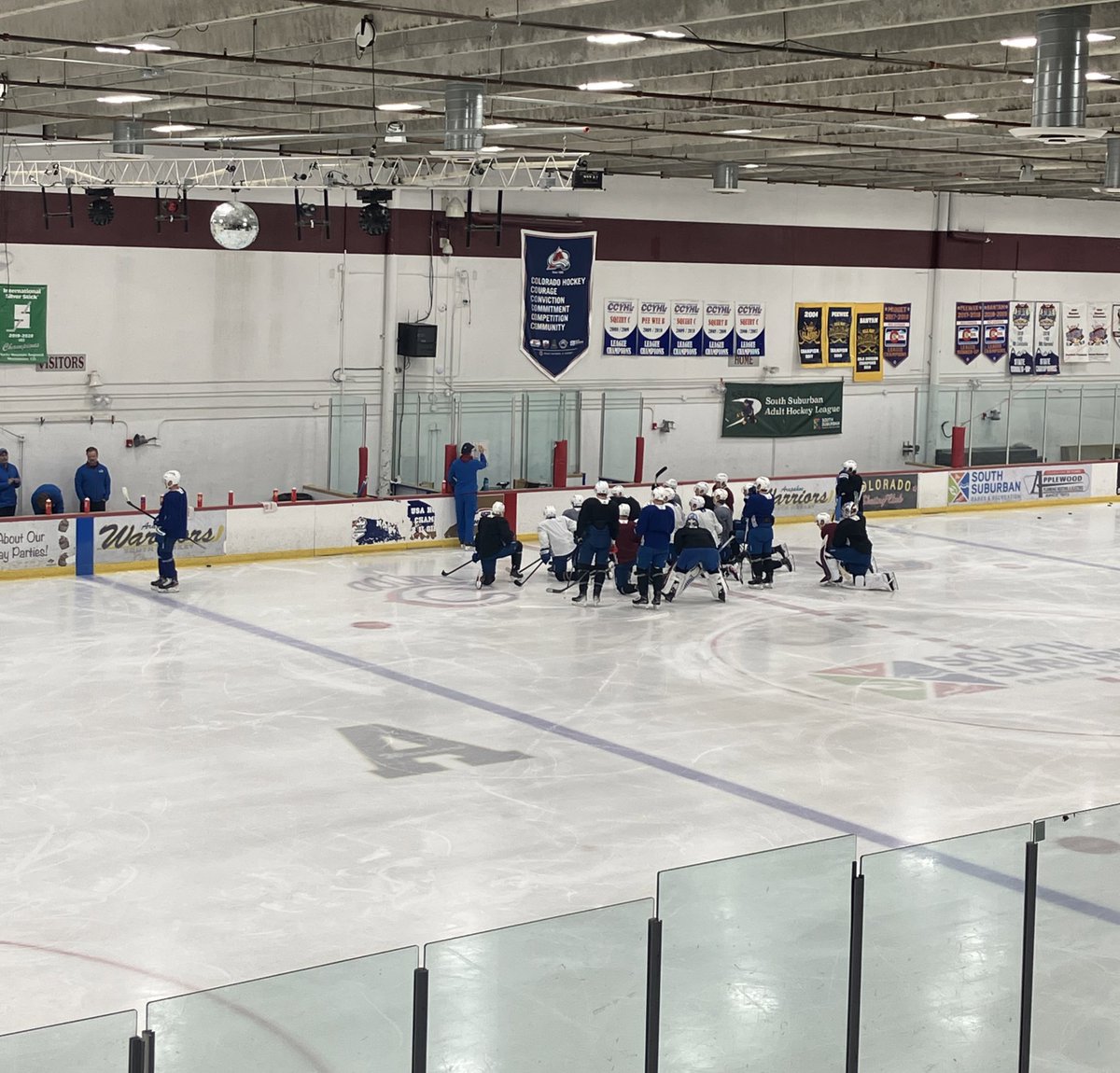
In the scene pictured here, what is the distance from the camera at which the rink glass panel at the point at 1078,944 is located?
5.93 meters

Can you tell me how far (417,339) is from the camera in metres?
25.9

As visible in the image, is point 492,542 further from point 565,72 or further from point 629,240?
point 629,240

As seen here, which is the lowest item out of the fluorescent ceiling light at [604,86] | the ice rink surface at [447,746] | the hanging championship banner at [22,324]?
the ice rink surface at [447,746]

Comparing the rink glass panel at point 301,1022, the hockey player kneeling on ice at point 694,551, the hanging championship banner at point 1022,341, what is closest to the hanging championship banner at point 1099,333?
the hanging championship banner at point 1022,341

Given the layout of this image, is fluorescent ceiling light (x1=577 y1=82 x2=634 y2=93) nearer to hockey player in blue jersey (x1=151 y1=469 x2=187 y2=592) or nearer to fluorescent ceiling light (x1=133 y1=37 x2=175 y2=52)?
fluorescent ceiling light (x1=133 y1=37 x2=175 y2=52)

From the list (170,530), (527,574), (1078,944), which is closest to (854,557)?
(527,574)

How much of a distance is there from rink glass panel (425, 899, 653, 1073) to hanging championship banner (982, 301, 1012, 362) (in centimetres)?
2971

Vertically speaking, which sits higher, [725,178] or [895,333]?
[725,178]

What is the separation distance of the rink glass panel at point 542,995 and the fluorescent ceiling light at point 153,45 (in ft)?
33.6

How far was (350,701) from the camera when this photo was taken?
1443 centimetres

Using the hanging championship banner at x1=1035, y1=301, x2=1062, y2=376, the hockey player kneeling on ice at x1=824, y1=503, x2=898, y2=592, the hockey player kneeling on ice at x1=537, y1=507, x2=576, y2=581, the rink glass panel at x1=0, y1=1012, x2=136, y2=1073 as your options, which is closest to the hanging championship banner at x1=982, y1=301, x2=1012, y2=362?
the hanging championship banner at x1=1035, y1=301, x2=1062, y2=376

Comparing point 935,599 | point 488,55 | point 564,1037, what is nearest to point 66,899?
point 564,1037

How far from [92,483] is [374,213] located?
5218 millimetres

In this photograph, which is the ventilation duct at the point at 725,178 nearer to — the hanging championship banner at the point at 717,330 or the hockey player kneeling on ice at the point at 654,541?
the hanging championship banner at the point at 717,330
